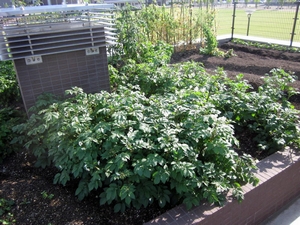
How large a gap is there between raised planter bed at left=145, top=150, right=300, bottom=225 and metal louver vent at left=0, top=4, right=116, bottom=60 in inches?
102

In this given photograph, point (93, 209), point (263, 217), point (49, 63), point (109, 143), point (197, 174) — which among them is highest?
point (49, 63)

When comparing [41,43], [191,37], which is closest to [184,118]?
[41,43]

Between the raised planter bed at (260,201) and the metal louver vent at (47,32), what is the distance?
2.58 metres

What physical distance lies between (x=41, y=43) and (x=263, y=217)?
335 cm

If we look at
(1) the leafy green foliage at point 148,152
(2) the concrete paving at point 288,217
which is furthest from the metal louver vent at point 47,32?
(2) the concrete paving at point 288,217

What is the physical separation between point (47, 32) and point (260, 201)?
3.20m

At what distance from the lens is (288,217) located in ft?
9.75

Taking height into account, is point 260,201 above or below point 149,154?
below

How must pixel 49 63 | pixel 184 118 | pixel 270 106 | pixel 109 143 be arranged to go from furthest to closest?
pixel 49 63
pixel 270 106
pixel 184 118
pixel 109 143

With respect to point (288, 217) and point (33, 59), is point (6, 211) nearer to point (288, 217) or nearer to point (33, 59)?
point (33, 59)

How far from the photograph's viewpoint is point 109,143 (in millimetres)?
2453

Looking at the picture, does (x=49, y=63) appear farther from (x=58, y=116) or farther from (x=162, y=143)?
(x=162, y=143)

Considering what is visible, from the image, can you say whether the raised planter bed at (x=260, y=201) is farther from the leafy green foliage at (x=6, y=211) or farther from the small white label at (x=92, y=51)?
the small white label at (x=92, y=51)

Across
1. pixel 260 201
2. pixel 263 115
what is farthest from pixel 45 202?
pixel 263 115
